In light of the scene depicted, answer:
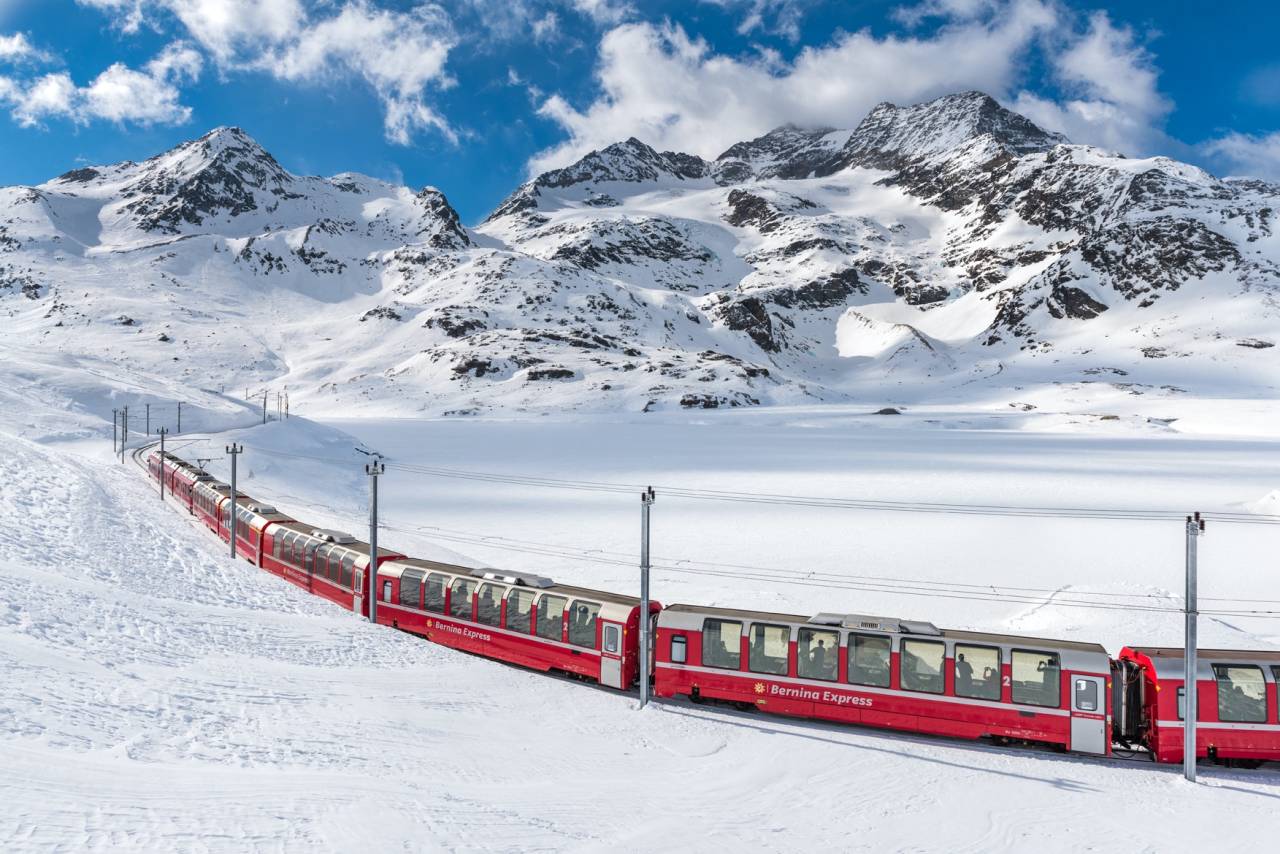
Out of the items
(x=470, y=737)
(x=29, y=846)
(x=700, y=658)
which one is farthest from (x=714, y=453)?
(x=29, y=846)

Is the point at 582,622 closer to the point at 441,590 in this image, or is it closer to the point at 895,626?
the point at 441,590

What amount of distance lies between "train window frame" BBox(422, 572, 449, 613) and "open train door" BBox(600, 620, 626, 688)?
6.15 meters

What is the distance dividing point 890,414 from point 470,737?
13874 cm

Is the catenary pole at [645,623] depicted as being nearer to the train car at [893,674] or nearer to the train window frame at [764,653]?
the train car at [893,674]

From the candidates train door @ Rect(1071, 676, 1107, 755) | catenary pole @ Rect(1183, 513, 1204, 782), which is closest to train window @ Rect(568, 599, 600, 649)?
train door @ Rect(1071, 676, 1107, 755)

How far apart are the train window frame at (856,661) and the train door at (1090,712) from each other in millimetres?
3827

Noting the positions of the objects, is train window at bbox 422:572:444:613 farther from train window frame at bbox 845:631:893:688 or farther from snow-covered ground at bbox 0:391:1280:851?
train window frame at bbox 845:631:893:688

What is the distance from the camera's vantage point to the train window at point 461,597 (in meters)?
23.4

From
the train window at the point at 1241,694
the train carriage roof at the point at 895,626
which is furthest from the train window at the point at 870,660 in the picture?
the train window at the point at 1241,694

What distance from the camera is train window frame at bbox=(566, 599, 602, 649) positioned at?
20609 millimetres

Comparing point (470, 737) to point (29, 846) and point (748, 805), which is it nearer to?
point (748, 805)

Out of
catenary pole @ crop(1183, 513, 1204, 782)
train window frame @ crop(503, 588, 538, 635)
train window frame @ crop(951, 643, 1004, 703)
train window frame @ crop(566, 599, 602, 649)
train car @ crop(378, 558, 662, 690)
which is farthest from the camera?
train window frame @ crop(503, 588, 538, 635)

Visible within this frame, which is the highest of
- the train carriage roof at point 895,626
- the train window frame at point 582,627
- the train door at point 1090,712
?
the train carriage roof at point 895,626

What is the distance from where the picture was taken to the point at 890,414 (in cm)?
14375
